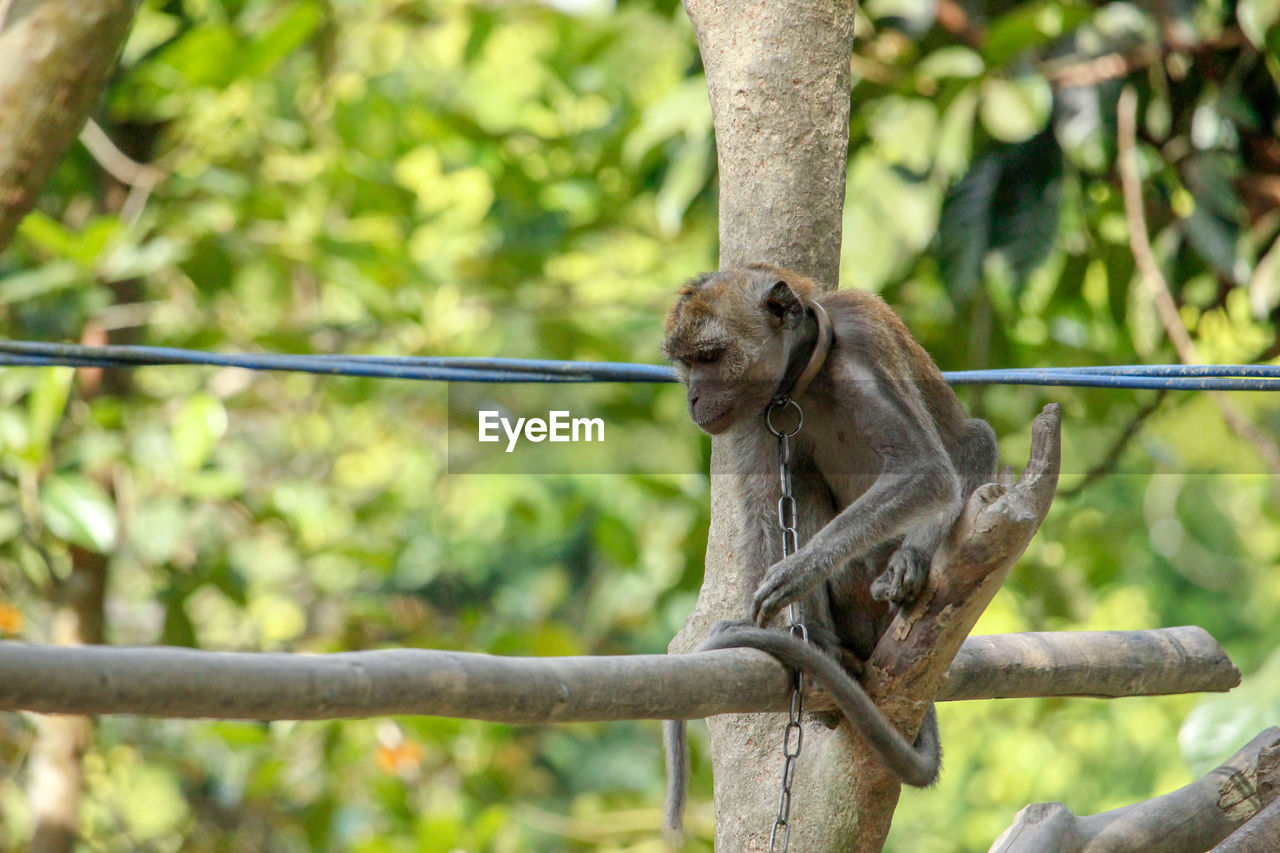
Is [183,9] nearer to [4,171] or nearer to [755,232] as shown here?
[4,171]

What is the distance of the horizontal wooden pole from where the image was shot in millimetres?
1497

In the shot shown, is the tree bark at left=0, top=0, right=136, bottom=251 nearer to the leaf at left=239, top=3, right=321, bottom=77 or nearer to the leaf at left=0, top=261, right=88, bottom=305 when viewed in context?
the leaf at left=0, top=261, right=88, bottom=305

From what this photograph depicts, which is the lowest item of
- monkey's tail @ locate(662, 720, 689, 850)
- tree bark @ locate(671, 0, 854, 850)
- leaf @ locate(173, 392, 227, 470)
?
monkey's tail @ locate(662, 720, 689, 850)

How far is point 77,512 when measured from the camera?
4.64m

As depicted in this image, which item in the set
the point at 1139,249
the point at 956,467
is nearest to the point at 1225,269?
the point at 1139,249

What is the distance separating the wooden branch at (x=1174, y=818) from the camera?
9.11 ft

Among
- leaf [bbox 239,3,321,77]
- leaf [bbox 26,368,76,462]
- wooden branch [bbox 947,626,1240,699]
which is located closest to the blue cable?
wooden branch [bbox 947,626,1240,699]

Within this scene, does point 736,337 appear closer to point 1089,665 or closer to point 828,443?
point 828,443

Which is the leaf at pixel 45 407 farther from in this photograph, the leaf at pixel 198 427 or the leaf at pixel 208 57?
the leaf at pixel 208 57

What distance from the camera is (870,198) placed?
5.04m

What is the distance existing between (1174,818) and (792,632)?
989 millimetres

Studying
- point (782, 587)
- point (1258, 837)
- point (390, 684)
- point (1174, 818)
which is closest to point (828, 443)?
point (782, 587)

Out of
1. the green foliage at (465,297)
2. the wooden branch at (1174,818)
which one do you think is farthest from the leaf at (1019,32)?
the wooden branch at (1174,818)

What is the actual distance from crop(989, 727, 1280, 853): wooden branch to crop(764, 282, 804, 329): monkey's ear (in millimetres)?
1265
